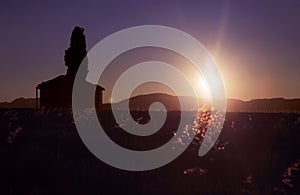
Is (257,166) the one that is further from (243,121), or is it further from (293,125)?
(243,121)

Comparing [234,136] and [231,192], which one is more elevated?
[234,136]

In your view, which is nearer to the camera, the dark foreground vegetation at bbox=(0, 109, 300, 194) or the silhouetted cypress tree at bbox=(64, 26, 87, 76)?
the dark foreground vegetation at bbox=(0, 109, 300, 194)

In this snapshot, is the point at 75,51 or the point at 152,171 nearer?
the point at 152,171

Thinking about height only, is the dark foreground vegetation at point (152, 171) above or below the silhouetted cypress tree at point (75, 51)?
below

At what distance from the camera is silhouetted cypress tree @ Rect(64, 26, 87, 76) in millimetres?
45906

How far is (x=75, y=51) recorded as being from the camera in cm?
4666

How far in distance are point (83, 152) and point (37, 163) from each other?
7.09ft

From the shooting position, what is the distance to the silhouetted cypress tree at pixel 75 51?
45.9 metres

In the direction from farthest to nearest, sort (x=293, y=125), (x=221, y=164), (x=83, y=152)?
(x=293, y=125) < (x=83, y=152) < (x=221, y=164)

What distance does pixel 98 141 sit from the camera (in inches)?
560

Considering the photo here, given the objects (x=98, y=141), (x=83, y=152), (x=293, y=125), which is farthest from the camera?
(x=293, y=125)

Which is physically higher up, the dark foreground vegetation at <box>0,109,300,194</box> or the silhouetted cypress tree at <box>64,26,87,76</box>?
the silhouetted cypress tree at <box>64,26,87,76</box>

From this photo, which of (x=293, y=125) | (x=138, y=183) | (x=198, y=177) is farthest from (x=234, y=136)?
(x=138, y=183)

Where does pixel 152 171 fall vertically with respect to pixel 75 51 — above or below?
below
